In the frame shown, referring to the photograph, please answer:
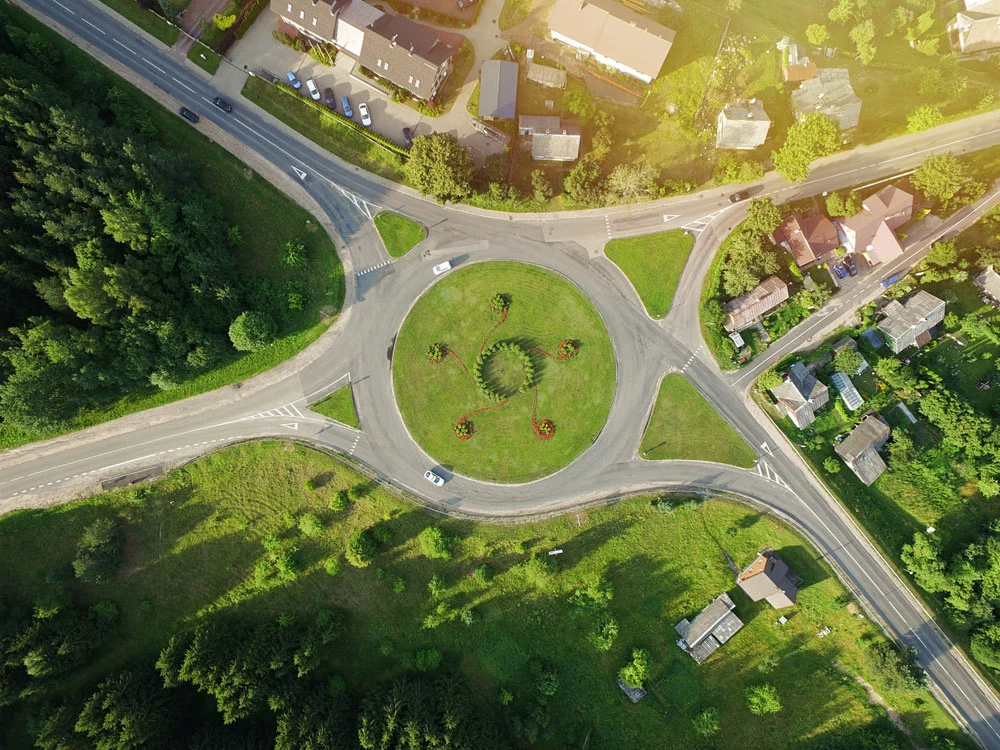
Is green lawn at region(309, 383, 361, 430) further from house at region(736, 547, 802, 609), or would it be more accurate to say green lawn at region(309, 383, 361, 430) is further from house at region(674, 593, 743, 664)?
house at region(736, 547, 802, 609)

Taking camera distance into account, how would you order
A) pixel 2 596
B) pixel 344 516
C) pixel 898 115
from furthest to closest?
1. pixel 898 115
2. pixel 344 516
3. pixel 2 596

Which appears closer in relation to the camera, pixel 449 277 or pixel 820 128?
pixel 820 128

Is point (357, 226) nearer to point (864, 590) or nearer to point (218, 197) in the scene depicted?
point (218, 197)

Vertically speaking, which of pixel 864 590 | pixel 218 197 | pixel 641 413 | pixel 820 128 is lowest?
pixel 864 590

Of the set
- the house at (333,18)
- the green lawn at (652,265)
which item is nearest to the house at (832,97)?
the green lawn at (652,265)

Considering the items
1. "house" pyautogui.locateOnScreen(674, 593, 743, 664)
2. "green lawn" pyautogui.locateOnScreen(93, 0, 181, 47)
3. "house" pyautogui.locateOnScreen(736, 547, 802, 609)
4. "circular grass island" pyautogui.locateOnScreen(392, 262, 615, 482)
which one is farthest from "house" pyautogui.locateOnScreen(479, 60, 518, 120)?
"house" pyautogui.locateOnScreen(674, 593, 743, 664)

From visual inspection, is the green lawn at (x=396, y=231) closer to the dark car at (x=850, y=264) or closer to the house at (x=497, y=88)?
the house at (x=497, y=88)

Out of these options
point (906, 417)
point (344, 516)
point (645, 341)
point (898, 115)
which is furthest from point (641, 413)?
point (898, 115)
